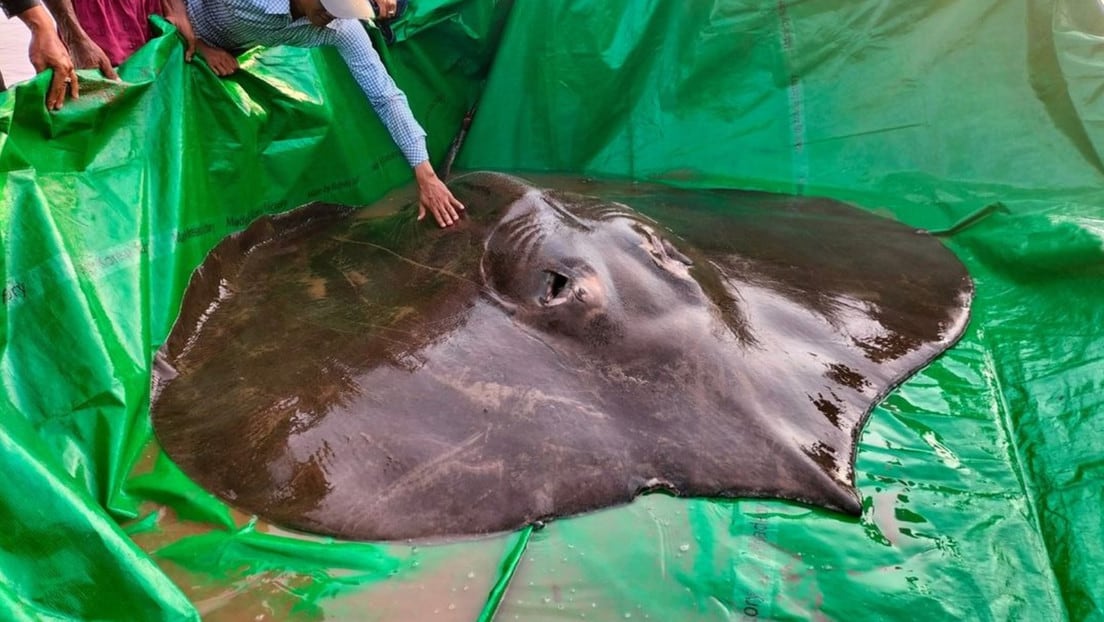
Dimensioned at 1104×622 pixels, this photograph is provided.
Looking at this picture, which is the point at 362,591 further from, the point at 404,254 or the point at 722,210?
the point at 722,210

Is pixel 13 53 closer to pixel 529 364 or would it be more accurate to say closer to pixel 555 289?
pixel 555 289

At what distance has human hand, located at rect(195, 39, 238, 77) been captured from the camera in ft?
11.8

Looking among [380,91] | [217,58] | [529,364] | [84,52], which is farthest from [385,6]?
[529,364]

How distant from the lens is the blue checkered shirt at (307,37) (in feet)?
12.0

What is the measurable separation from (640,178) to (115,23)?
129 inches

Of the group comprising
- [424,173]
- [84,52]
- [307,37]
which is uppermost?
[307,37]

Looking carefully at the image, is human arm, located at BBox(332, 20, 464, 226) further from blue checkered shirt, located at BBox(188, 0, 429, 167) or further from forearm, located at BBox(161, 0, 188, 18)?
forearm, located at BBox(161, 0, 188, 18)

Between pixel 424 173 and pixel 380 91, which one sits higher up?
pixel 380 91

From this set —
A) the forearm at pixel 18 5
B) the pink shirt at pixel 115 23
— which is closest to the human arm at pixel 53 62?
the forearm at pixel 18 5

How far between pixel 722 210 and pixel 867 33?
1392 millimetres

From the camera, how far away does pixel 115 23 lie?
456cm

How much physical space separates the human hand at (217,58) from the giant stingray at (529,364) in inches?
30.9

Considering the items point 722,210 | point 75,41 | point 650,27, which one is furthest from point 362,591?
point 650,27

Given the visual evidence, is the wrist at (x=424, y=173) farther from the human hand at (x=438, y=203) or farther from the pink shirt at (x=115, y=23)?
the pink shirt at (x=115, y=23)
